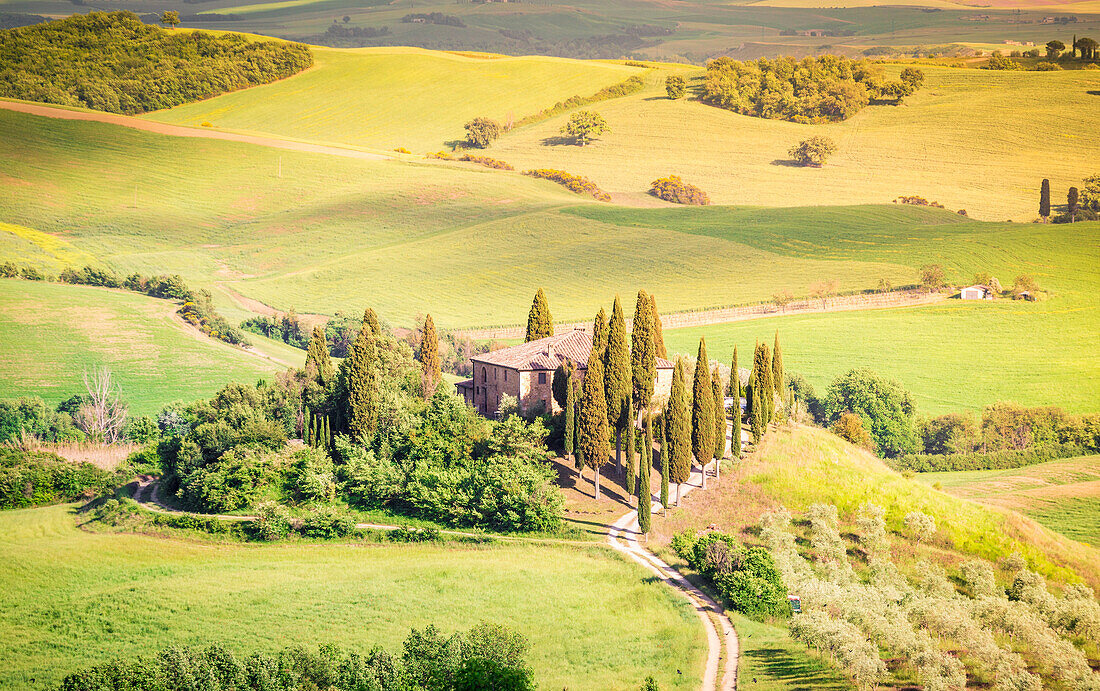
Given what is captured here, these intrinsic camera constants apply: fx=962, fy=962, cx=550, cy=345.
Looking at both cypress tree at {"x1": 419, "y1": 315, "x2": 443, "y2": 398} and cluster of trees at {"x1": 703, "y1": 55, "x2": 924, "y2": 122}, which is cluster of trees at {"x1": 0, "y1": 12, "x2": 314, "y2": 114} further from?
cypress tree at {"x1": 419, "y1": 315, "x2": 443, "y2": 398}

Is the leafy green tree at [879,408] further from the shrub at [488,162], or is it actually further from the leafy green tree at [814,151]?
the shrub at [488,162]

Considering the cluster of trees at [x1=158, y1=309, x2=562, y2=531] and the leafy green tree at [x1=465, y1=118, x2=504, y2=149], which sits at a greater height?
the leafy green tree at [x1=465, y1=118, x2=504, y2=149]

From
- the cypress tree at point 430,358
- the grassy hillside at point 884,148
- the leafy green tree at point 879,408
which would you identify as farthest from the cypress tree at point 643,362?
the grassy hillside at point 884,148


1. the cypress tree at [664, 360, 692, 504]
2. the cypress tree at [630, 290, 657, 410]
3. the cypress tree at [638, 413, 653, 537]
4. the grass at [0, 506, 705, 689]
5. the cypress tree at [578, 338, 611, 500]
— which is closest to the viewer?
the grass at [0, 506, 705, 689]

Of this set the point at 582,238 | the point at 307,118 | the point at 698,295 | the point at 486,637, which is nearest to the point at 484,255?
the point at 582,238

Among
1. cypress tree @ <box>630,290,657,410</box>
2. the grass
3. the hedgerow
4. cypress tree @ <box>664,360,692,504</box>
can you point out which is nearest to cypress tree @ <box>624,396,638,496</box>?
cypress tree @ <box>664,360,692,504</box>

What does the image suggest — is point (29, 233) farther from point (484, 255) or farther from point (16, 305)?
point (484, 255)
